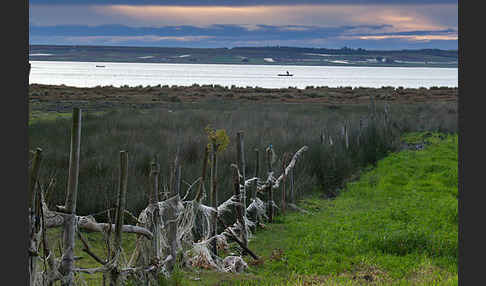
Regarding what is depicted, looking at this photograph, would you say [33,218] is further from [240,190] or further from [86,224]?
[240,190]

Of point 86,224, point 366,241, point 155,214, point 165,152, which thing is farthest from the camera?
point 165,152

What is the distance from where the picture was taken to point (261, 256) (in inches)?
318

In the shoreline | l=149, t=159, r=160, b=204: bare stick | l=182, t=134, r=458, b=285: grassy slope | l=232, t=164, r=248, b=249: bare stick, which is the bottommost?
l=182, t=134, r=458, b=285: grassy slope

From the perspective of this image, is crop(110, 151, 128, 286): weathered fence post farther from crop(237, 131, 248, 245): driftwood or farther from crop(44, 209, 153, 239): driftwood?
crop(237, 131, 248, 245): driftwood

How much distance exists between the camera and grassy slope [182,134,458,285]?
704 cm

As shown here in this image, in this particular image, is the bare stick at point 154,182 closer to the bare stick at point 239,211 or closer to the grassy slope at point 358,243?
the grassy slope at point 358,243

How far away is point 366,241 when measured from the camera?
8.55m

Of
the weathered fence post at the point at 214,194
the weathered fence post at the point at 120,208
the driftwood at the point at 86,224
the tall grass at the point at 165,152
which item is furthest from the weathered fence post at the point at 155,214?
the weathered fence post at the point at 214,194

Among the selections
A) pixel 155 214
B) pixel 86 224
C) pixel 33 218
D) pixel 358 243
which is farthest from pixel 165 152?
pixel 33 218

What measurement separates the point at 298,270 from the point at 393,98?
45.4 m

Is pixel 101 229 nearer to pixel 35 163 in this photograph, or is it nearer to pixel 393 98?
pixel 35 163

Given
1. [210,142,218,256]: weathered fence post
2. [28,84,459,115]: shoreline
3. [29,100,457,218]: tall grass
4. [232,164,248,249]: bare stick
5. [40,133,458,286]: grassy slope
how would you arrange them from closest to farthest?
[40,133,458,286]: grassy slope < [210,142,218,256]: weathered fence post < [232,164,248,249]: bare stick < [29,100,457,218]: tall grass < [28,84,459,115]: shoreline

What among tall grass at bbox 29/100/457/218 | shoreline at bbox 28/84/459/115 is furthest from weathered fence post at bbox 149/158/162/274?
shoreline at bbox 28/84/459/115

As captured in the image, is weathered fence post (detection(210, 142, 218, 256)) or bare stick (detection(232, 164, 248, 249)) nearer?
weathered fence post (detection(210, 142, 218, 256))
